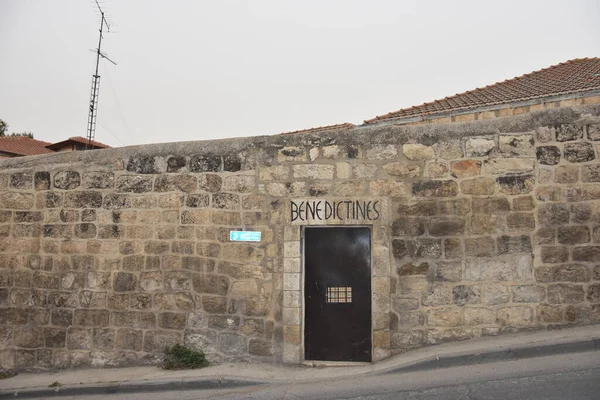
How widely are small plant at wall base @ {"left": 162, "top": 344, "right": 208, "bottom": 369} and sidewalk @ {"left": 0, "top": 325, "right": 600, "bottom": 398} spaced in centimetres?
12

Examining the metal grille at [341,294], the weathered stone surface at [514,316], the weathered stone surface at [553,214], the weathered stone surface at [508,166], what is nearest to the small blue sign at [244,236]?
the metal grille at [341,294]

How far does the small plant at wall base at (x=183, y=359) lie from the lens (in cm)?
566

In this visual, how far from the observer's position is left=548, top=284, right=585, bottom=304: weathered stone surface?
5.05 metres

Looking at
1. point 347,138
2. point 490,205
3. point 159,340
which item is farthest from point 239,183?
point 490,205

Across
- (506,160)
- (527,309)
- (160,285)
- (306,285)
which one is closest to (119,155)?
(160,285)

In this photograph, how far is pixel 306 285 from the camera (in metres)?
5.67

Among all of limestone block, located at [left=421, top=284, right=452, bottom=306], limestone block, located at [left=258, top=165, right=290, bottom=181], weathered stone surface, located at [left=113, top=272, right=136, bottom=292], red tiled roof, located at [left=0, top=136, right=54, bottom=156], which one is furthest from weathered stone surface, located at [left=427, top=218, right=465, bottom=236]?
red tiled roof, located at [left=0, top=136, right=54, bottom=156]

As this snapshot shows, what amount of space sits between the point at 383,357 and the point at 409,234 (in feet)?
4.98

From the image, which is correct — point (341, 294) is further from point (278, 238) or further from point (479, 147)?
point (479, 147)

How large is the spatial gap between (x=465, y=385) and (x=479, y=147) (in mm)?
2707

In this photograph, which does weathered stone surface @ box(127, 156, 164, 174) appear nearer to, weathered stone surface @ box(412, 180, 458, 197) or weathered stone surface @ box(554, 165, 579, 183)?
weathered stone surface @ box(412, 180, 458, 197)

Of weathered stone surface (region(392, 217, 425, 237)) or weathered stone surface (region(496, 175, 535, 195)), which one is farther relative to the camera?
weathered stone surface (region(392, 217, 425, 237))

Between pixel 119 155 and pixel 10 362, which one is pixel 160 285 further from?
pixel 10 362

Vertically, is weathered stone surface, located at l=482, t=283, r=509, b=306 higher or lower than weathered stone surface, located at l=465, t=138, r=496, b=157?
lower
